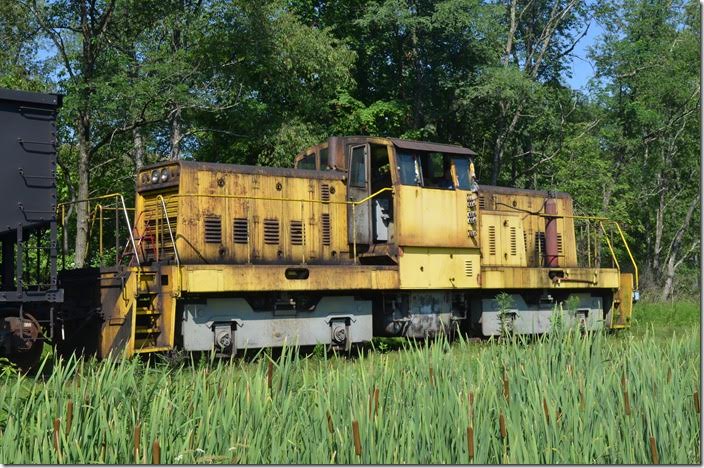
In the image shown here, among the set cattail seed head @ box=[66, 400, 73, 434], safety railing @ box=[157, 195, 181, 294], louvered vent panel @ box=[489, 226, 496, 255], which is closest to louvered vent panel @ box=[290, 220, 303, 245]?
safety railing @ box=[157, 195, 181, 294]

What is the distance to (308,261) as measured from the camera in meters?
13.9

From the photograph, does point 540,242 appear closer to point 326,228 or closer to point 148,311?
point 326,228

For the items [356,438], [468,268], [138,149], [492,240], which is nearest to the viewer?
[356,438]

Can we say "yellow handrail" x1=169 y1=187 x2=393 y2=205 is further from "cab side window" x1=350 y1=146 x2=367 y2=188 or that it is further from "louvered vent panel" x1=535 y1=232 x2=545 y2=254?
"louvered vent panel" x1=535 y1=232 x2=545 y2=254

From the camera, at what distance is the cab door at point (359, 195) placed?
A: 1438 centimetres

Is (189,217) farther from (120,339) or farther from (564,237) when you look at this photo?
(564,237)

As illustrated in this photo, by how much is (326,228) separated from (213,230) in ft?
6.99

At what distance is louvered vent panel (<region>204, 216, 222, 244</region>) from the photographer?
12.8 metres

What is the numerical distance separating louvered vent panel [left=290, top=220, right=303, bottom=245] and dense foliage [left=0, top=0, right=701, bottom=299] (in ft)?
11.9

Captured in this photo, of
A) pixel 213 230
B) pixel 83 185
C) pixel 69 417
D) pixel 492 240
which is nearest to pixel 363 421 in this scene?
pixel 69 417

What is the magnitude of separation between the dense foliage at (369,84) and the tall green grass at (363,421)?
9.09m

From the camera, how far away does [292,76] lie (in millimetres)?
23672

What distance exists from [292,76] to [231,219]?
1140 centimetres

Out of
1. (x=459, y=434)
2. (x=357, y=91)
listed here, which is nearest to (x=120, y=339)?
(x=459, y=434)
